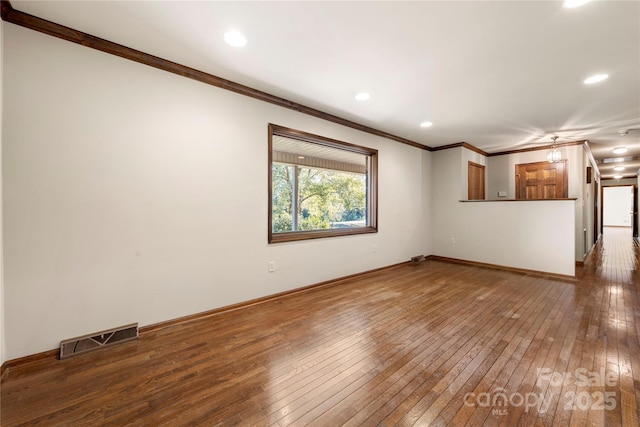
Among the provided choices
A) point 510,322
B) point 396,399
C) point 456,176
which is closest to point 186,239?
point 396,399

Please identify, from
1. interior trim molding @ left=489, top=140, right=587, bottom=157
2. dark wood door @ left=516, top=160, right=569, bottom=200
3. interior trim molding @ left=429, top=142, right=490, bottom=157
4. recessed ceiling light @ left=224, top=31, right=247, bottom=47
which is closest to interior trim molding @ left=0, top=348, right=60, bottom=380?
recessed ceiling light @ left=224, top=31, right=247, bottom=47

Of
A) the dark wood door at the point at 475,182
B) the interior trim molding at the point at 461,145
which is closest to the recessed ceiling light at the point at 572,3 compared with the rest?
the interior trim molding at the point at 461,145

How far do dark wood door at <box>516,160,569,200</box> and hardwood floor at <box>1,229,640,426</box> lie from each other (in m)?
3.42

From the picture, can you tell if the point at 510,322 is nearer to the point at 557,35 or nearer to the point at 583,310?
the point at 583,310

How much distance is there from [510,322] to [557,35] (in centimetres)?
258

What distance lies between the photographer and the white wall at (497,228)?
4.41 metres

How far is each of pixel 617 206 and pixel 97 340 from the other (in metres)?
20.7

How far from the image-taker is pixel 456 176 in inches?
223

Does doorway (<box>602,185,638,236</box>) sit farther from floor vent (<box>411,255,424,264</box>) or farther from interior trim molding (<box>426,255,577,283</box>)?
floor vent (<box>411,255,424,264</box>)

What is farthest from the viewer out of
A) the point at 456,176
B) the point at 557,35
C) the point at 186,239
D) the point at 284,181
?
the point at 456,176

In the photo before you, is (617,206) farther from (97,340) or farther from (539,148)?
(97,340)

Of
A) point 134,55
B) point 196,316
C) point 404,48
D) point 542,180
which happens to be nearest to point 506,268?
point 542,180

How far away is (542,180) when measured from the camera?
5.87m

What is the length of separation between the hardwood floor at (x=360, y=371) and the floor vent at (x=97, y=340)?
0.07 metres
